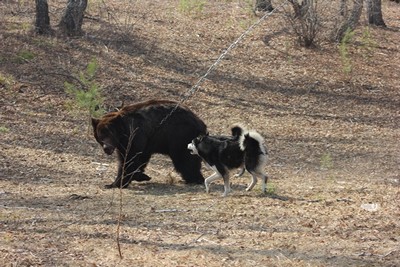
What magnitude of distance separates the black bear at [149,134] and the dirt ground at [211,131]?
36cm

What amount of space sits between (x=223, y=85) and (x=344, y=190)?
7.00m

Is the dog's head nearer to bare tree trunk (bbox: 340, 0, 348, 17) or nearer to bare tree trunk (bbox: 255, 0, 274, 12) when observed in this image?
bare tree trunk (bbox: 340, 0, 348, 17)

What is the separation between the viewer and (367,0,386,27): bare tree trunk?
22.2m

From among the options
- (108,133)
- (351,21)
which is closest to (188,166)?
(108,133)

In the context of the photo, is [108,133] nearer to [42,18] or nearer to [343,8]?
[42,18]

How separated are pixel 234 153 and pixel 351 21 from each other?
11.1 meters

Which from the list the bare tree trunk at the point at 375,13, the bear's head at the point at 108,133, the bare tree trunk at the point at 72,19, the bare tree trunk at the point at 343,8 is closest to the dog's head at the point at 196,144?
the bear's head at the point at 108,133

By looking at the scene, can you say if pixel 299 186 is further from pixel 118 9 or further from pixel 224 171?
pixel 118 9

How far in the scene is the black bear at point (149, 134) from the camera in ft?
36.7

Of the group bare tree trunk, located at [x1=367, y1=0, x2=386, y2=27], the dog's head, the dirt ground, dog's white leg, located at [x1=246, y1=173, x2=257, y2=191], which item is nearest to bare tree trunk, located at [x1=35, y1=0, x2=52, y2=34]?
the dirt ground

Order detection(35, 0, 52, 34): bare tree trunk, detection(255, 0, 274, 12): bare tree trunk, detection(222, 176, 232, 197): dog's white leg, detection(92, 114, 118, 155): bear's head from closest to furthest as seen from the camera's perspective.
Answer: detection(222, 176, 232, 197): dog's white leg, detection(92, 114, 118, 155): bear's head, detection(35, 0, 52, 34): bare tree trunk, detection(255, 0, 274, 12): bare tree trunk

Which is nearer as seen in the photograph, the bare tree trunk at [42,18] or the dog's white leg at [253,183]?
the dog's white leg at [253,183]

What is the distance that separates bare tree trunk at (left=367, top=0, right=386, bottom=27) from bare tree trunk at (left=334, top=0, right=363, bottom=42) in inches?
66.7

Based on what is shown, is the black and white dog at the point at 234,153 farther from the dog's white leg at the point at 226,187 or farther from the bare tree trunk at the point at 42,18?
the bare tree trunk at the point at 42,18
